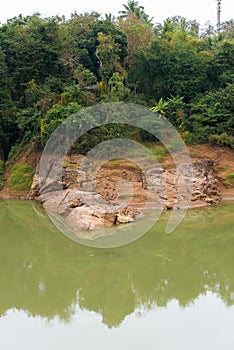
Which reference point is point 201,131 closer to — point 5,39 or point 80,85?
point 80,85

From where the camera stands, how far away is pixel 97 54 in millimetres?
18125

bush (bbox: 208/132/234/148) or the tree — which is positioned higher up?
the tree

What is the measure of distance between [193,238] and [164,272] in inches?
101

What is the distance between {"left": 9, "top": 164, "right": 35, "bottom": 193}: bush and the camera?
15.6m

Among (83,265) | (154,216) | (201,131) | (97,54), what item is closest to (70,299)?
(83,265)

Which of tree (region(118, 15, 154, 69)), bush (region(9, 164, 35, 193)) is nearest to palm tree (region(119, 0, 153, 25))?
→ tree (region(118, 15, 154, 69))

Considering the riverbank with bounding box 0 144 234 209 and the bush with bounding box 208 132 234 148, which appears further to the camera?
the bush with bounding box 208 132 234 148

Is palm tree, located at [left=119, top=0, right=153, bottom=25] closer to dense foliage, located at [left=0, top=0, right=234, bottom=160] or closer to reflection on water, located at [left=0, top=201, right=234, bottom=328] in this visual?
dense foliage, located at [left=0, top=0, right=234, bottom=160]

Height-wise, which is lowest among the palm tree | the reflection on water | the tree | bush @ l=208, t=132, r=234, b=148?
the reflection on water

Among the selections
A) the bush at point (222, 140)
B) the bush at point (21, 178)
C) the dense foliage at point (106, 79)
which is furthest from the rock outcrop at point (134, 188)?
the dense foliage at point (106, 79)

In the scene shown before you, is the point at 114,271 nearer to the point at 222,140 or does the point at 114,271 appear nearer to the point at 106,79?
the point at 222,140

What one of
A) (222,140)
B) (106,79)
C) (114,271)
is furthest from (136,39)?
(114,271)

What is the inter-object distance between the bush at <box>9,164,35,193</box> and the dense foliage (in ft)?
3.38

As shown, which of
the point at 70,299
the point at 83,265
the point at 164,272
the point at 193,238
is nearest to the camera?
the point at 70,299
